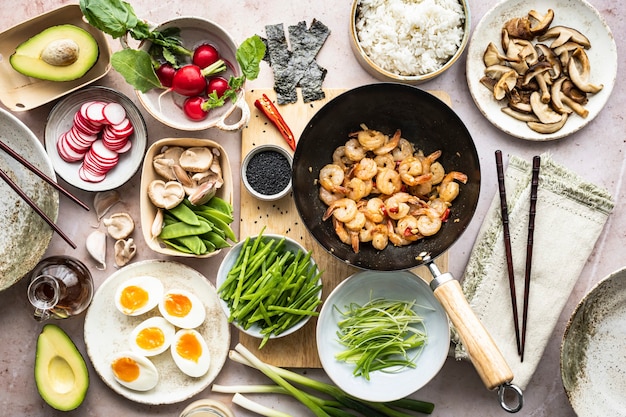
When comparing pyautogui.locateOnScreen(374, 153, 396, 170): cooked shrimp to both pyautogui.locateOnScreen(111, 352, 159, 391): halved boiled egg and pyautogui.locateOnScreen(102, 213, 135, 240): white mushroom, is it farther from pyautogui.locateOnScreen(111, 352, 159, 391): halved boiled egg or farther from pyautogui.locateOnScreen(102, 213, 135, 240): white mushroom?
pyautogui.locateOnScreen(111, 352, 159, 391): halved boiled egg

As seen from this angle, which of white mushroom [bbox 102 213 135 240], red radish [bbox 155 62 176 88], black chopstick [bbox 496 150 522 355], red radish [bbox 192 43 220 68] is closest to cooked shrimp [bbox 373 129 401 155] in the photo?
black chopstick [bbox 496 150 522 355]

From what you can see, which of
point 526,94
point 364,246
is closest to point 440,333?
point 364,246

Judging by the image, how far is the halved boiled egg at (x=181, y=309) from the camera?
2.46 m

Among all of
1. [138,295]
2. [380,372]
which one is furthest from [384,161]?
[138,295]

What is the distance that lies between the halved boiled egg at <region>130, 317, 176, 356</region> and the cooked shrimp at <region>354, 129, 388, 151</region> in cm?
112

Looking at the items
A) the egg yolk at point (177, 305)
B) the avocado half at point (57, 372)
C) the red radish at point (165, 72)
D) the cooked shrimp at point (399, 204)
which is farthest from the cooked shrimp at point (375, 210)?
the avocado half at point (57, 372)

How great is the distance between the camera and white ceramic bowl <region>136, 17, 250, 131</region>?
2383mm

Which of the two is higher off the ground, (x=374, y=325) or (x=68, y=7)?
(x=68, y=7)

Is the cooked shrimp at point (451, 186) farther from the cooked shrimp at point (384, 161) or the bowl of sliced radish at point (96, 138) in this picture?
the bowl of sliced radish at point (96, 138)

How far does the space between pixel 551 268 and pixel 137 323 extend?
175cm

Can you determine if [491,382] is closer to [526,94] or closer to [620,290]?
[620,290]

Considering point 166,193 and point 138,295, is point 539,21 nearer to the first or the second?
point 166,193

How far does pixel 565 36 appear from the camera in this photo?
8.35ft

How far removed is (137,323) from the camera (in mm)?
2564
